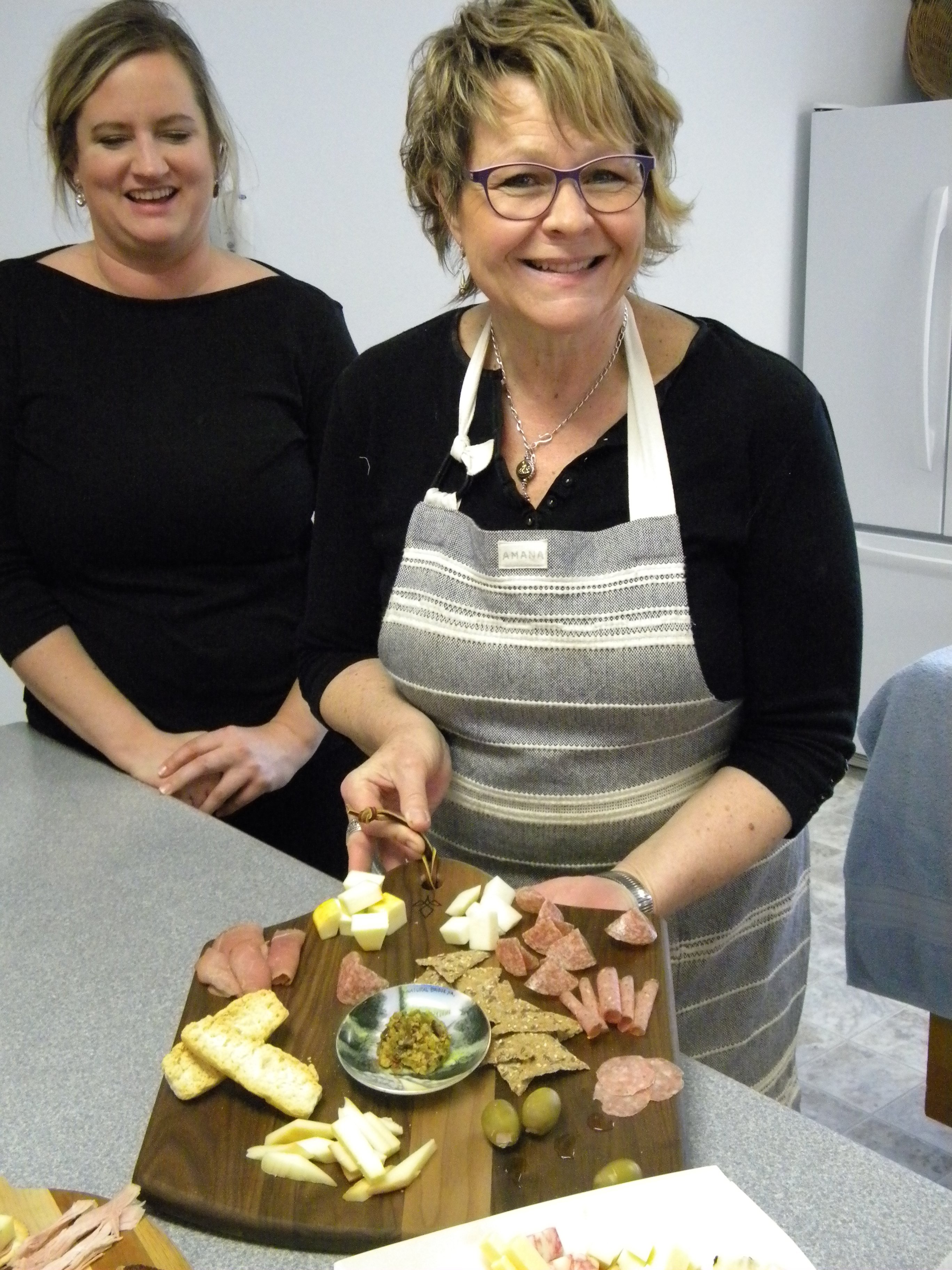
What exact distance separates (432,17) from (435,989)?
2.33m

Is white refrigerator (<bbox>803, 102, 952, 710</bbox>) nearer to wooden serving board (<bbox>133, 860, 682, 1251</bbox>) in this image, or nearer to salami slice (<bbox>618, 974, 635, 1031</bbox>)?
salami slice (<bbox>618, 974, 635, 1031</bbox>)

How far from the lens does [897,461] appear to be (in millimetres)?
3377

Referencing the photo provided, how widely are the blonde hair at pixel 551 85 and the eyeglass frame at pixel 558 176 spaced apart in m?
0.02

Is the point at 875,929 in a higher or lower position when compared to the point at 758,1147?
lower

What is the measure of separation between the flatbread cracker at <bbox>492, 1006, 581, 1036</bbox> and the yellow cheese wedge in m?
0.17

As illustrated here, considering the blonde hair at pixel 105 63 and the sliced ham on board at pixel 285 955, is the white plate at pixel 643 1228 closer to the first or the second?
the sliced ham on board at pixel 285 955

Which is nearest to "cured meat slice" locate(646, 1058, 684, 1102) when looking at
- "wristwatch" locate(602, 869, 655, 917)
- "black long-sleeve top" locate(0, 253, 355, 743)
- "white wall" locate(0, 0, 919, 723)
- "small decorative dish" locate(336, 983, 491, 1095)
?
"small decorative dish" locate(336, 983, 491, 1095)

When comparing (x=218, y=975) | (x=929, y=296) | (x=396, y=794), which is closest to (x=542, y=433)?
(x=396, y=794)

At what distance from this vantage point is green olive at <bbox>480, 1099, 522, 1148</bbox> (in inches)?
28.7

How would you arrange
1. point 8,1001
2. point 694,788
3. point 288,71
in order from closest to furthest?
point 8,1001 < point 694,788 < point 288,71

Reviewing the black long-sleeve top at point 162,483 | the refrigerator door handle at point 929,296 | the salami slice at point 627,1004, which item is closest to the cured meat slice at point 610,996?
the salami slice at point 627,1004

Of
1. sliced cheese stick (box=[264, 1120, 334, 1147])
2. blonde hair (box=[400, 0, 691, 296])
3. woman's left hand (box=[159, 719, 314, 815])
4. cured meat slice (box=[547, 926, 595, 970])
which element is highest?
blonde hair (box=[400, 0, 691, 296])

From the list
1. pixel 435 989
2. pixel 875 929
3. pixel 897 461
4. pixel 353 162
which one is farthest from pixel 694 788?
pixel 897 461

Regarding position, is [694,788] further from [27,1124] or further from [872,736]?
[872,736]
